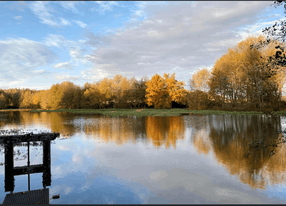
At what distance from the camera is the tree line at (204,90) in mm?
36562

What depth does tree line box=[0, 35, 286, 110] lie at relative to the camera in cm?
3656

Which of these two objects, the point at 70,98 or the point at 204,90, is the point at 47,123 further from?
the point at 70,98

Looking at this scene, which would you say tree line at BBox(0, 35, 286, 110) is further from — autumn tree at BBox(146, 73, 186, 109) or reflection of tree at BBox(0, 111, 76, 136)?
reflection of tree at BBox(0, 111, 76, 136)

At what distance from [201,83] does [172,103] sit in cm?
1434

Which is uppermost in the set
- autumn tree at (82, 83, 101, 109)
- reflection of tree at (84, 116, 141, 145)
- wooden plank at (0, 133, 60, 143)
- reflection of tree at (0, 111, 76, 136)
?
autumn tree at (82, 83, 101, 109)

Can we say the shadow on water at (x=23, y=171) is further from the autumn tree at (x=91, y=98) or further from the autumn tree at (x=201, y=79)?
the autumn tree at (x=91, y=98)

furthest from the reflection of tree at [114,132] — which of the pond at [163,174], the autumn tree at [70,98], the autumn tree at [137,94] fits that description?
the autumn tree at [70,98]

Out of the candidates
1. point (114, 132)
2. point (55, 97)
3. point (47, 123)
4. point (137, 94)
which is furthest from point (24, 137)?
point (55, 97)

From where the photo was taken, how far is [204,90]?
48594mm

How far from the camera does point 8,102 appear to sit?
4500 inches

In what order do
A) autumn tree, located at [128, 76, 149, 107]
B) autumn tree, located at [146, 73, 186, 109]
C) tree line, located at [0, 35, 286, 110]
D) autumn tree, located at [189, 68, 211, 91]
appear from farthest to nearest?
autumn tree, located at [128, 76, 149, 107] → autumn tree, located at [146, 73, 186, 109] → autumn tree, located at [189, 68, 211, 91] → tree line, located at [0, 35, 286, 110]

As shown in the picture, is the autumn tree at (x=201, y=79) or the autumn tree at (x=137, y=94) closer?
the autumn tree at (x=201, y=79)

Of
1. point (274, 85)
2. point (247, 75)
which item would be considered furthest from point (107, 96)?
point (274, 85)

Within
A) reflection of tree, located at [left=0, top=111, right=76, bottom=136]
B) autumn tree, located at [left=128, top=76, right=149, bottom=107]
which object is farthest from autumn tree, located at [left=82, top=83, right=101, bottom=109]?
reflection of tree, located at [left=0, top=111, right=76, bottom=136]
